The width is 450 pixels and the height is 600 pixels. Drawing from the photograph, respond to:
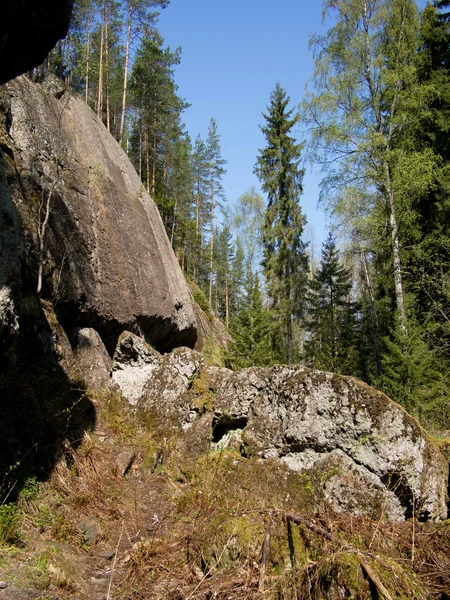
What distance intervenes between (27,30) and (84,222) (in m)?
5.88

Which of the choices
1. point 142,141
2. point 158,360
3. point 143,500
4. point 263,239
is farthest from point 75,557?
point 142,141

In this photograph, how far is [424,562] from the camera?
12.3 feet

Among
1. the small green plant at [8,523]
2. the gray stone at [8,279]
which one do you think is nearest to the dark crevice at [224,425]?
the small green plant at [8,523]

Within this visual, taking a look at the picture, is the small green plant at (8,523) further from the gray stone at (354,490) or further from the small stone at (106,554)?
the gray stone at (354,490)

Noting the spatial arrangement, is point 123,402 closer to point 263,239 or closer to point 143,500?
point 143,500

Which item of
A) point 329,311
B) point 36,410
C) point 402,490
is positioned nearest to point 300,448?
point 402,490

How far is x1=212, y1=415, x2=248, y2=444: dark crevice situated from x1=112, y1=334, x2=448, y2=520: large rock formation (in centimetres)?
2

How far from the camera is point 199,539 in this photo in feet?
14.8

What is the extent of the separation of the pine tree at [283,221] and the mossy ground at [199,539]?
14.2 meters

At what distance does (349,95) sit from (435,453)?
42.6 feet

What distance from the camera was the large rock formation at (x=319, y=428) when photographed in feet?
17.7

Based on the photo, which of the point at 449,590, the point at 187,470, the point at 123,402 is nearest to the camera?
the point at 449,590

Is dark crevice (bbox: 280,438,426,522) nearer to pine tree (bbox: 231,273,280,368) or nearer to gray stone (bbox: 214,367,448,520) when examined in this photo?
gray stone (bbox: 214,367,448,520)

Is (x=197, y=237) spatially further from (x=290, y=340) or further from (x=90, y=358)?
(x=90, y=358)
